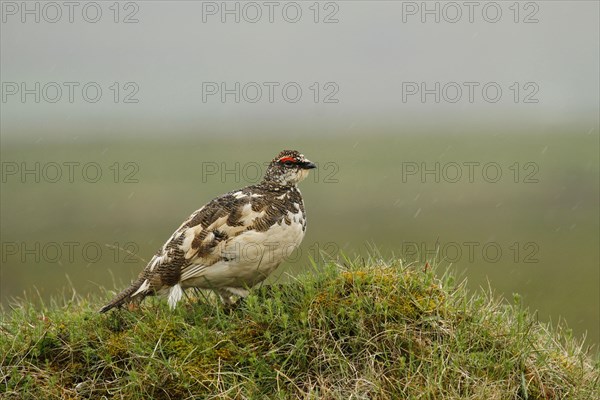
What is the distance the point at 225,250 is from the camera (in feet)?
27.9

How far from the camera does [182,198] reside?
53844 millimetres

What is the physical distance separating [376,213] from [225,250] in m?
43.0

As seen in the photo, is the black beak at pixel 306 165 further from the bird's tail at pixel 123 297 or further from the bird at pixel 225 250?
the bird's tail at pixel 123 297

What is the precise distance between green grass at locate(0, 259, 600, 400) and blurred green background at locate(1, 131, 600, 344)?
882 mm

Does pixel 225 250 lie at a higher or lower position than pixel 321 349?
higher

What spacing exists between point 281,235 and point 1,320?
2815mm

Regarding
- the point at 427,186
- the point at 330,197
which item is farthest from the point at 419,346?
the point at 427,186

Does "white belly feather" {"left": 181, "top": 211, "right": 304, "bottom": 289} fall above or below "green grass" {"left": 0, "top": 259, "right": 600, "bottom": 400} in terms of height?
above

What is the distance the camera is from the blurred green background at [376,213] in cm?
3022

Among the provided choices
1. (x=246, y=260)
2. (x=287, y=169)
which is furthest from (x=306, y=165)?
(x=246, y=260)

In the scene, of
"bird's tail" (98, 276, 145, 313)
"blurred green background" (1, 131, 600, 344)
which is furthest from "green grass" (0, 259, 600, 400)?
"blurred green background" (1, 131, 600, 344)

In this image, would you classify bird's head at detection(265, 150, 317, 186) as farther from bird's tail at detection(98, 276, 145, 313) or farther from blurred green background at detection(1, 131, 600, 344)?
bird's tail at detection(98, 276, 145, 313)

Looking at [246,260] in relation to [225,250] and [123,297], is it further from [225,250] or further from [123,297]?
[123,297]

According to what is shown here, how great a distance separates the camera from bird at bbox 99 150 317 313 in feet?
28.0
